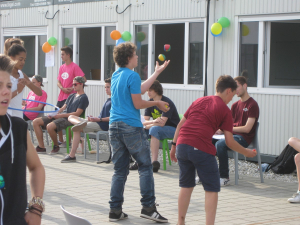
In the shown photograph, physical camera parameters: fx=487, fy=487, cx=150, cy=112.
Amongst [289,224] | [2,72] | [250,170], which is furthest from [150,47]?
[2,72]

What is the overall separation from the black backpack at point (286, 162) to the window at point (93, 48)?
16.8ft

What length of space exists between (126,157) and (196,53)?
5.26 metres

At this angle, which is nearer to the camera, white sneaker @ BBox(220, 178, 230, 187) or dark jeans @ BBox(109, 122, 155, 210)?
dark jeans @ BBox(109, 122, 155, 210)

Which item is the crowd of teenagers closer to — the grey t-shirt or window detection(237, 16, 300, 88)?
window detection(237, 16, 300, 88)

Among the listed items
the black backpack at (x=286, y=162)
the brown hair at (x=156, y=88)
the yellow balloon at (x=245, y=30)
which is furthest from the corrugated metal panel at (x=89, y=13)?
the black backpack at (x=286, y=162)

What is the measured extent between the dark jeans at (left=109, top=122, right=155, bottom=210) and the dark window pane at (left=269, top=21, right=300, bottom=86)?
185 inches

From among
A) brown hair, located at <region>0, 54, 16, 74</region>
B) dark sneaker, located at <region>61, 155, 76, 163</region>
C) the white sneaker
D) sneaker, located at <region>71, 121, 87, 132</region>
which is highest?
brown hair, located at <region>0, 54, 16, 74</region>

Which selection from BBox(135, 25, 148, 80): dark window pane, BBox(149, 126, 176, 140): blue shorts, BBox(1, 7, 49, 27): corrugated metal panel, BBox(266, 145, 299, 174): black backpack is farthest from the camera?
BBox(1, 7, 49, 27): corrugated metal panel

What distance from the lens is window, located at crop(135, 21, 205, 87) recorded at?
32.6ft

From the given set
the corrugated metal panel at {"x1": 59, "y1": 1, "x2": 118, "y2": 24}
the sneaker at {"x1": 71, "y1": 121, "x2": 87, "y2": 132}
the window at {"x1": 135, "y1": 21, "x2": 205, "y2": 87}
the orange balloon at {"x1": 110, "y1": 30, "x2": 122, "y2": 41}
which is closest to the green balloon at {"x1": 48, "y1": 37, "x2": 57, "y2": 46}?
the corrugated metal panel at {"x1": 59, "y1": 1, "x2": 118, "y2": 24}

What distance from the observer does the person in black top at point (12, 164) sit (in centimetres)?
208

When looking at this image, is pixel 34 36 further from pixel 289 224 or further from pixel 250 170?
pixel 289 224

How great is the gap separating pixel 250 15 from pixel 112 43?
3807mm

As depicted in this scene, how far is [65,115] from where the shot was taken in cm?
949
